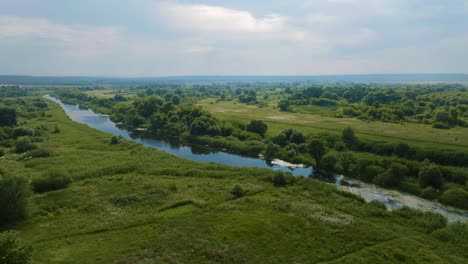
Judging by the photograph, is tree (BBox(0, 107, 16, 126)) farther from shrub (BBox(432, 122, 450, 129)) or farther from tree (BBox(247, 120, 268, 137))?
shrub (BBox(432, 122, 450, 129))

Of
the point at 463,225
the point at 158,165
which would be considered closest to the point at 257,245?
the point at 463,225

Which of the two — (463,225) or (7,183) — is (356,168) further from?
(7,183)

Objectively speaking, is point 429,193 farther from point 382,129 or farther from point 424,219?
point 382,129

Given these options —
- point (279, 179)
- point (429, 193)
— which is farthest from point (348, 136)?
point (279, 179)

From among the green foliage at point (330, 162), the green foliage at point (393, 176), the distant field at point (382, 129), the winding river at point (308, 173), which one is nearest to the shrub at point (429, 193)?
the winding river at point (308, 173)

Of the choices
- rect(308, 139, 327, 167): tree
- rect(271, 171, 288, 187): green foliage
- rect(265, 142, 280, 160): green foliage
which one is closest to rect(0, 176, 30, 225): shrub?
rect(271, 171, 288, 187): green foliage

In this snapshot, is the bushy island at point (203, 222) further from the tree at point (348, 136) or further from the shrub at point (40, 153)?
the tree at point (348, 136)
